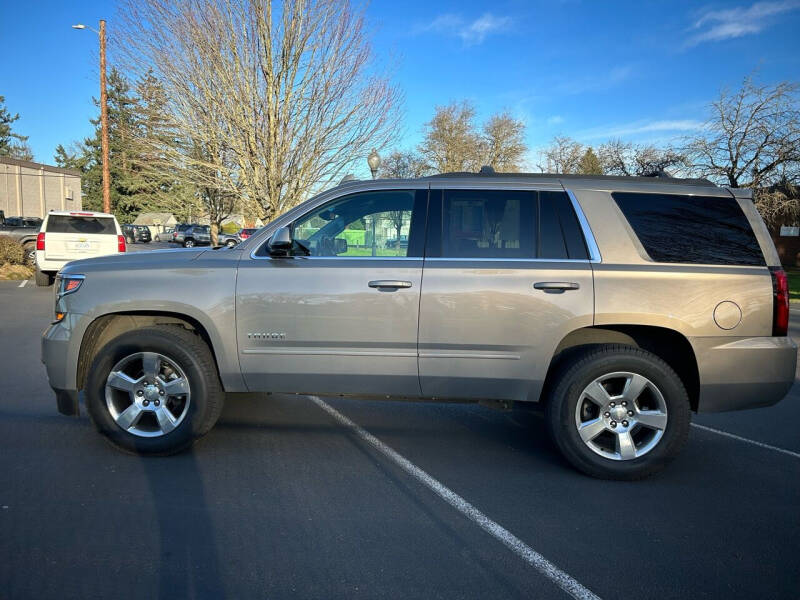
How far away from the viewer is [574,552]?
2941 millimetres

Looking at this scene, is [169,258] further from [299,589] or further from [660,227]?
[660,227]

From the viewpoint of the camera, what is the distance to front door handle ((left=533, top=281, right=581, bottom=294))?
12.2 feet

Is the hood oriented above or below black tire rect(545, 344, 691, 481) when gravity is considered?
above

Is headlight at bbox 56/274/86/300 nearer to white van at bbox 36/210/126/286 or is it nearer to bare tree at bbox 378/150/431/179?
white van at bbox 36/210/126/286

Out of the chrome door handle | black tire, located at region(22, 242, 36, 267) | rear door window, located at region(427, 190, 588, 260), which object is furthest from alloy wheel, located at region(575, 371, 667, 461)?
black tire, located at region(22, 242, 36, 267)

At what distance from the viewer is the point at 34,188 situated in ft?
144

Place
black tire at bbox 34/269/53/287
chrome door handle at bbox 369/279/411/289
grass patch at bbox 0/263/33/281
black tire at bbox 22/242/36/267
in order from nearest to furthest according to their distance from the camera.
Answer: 1. chrome door handle at bbox 369/279/411/289
2. black tire at bbox 34/269/53/287
3. grass patch at bbox 0/263/33/281
4. black tire at bbox 22/242/36/267

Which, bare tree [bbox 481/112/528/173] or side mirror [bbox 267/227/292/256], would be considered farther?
bare tree [bbox 481/112/528/173]

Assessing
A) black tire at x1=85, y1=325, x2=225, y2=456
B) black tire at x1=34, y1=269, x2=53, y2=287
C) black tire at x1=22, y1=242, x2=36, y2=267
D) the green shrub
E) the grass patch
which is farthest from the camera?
black tire at x1=22, y1=242, x2=36, y2=267

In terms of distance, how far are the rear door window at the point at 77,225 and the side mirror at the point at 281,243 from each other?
11.3 meters

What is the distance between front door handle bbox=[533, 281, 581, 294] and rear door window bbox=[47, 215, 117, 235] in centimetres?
1250

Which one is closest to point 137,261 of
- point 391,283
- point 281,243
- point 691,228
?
point 281,243

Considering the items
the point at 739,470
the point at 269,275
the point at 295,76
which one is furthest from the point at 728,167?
the point at 269,275

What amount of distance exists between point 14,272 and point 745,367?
61.6 ft
